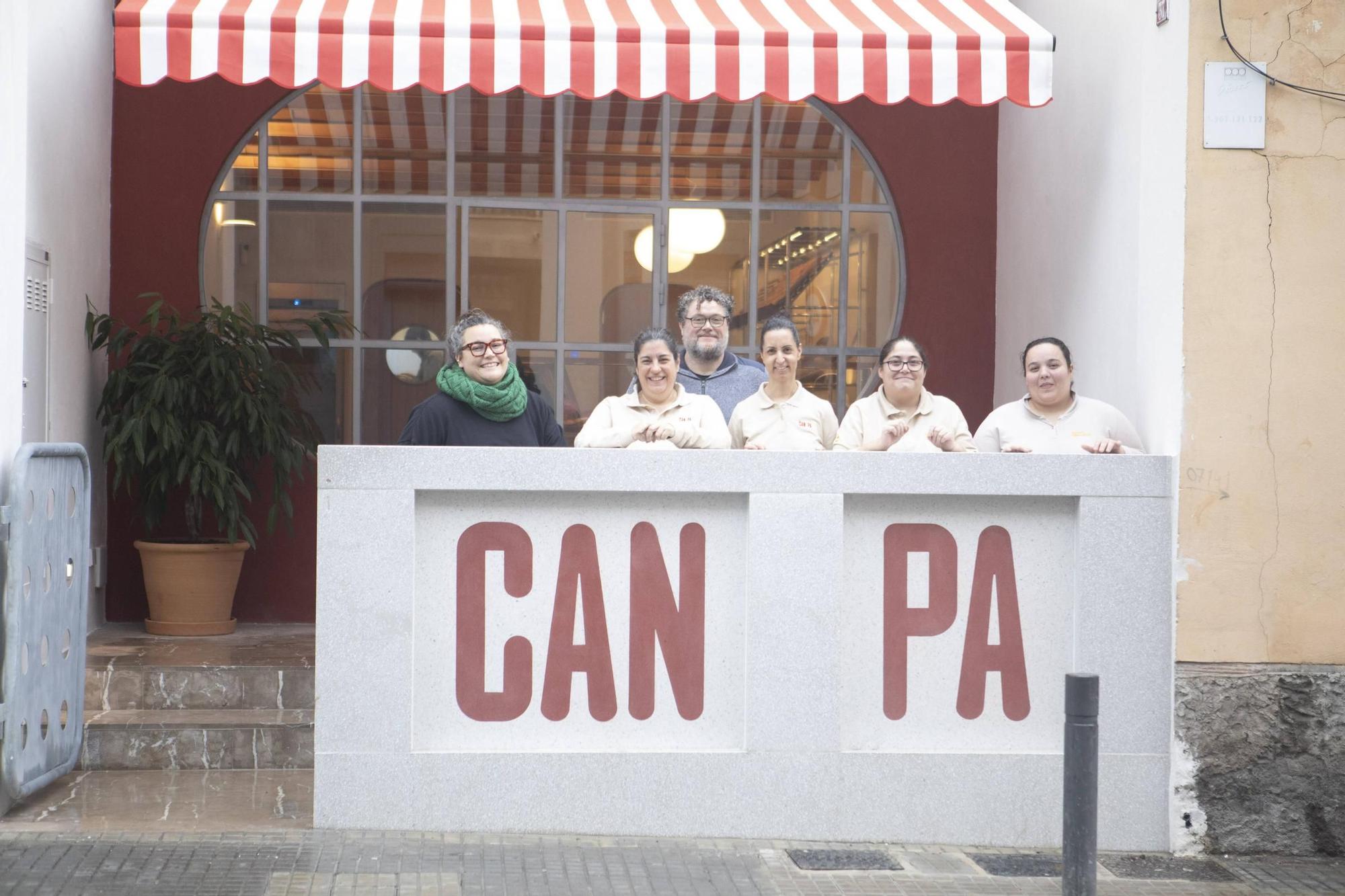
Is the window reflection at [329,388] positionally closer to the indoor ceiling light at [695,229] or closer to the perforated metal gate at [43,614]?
the indoor ceiling light at [695,229]

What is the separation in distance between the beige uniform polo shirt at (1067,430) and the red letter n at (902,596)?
49 centimetres

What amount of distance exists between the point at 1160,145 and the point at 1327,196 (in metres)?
0.64

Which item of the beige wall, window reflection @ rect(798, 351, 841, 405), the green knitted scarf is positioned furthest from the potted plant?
the beige wall

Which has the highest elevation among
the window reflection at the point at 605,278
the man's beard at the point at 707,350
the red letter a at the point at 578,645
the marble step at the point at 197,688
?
the window reflection at the point at 605,278

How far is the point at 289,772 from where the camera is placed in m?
6.00

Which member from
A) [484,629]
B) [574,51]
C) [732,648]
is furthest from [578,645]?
[574,51]

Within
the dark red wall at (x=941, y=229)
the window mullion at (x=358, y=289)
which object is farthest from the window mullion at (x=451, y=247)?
the dark red wall at (x=941, y=229)

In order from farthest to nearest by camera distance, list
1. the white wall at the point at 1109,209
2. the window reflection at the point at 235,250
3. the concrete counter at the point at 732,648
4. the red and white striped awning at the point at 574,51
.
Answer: the window reflection at the point at 235,250
the red and white striped awning at the point at 574,51
the white wall at the point at 1109,209
the concrete counter at the point at 732,648

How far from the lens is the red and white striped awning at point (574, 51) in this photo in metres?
5.84

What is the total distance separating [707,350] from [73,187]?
11.0ft

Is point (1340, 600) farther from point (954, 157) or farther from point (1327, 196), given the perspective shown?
point (954, 157)

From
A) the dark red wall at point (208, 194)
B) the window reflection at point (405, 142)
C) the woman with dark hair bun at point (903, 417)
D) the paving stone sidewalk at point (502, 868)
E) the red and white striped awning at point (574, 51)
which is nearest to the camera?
the paving stone sidewalk at point (502, 868)

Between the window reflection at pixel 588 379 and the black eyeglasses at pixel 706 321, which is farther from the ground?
the black eyeglasses at pixel 706 321

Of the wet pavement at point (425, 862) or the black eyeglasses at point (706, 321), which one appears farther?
the black eyeglasses at point (706, 321)
